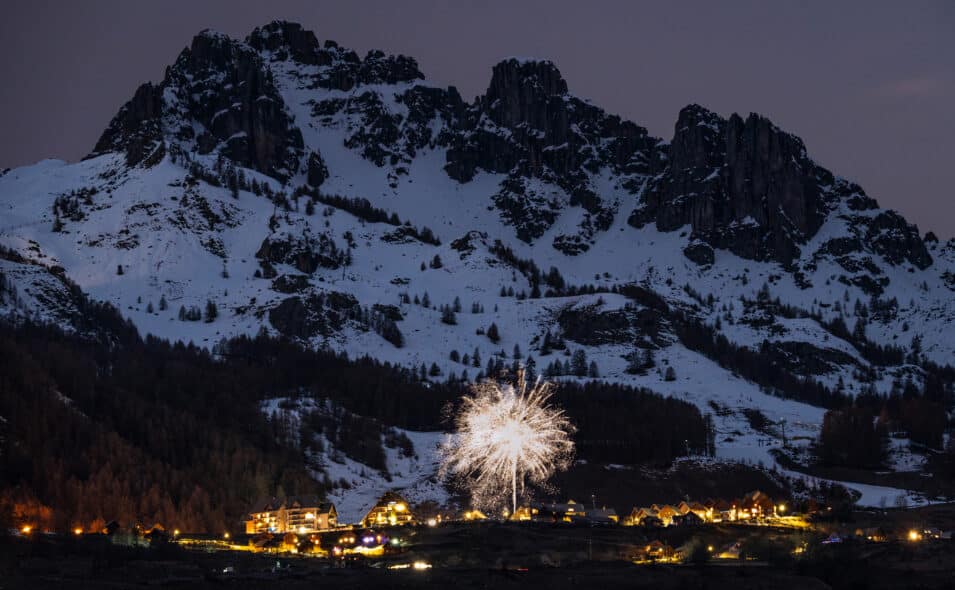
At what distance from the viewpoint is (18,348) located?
17250 centimetres

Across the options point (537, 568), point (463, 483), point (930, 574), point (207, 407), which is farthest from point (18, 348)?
point (930, 574)

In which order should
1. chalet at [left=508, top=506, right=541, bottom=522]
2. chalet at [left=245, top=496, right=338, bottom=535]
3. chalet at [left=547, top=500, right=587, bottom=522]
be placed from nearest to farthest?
chalet at [left=245, top=496, right=338, bottom=535] → chalet at [left=547, top=500, right=587, bottom=522] → chalet at [left=508, top=506, right=541, bottom=522]

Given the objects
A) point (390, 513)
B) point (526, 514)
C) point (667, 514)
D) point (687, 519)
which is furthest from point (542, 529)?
point (687, 519)

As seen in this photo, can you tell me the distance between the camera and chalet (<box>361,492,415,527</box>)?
139m

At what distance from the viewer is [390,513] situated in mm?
140750

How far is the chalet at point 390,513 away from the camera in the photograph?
139 metres

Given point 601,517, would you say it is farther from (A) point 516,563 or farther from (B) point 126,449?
(B) point 126,449

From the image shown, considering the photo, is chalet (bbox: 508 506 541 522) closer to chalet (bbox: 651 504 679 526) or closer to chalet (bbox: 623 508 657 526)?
chalet (bbox: 623 508 657 526)

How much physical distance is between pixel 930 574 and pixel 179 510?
8404cm

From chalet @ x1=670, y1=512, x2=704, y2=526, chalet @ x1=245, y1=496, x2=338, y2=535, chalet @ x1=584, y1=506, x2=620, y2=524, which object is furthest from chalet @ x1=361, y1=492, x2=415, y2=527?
chalet @ x1=670, y1=512, x2=704, y2=526

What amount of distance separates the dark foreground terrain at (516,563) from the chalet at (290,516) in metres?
14.7

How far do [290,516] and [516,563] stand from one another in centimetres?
4077

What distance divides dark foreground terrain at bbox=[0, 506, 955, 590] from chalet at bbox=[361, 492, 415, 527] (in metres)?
14.2

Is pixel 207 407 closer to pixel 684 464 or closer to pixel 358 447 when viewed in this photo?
pixel 358 447
